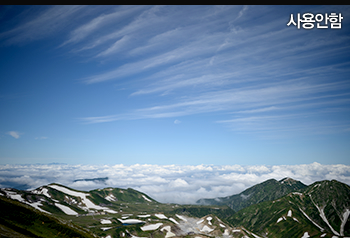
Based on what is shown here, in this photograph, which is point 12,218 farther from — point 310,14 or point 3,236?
point 310,14

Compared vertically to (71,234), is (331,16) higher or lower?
higher

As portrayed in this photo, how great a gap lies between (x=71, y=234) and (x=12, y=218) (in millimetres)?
34377

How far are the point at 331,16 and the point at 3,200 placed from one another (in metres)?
205

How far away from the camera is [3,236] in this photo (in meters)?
87.3

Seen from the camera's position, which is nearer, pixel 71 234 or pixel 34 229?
pixel 34 229

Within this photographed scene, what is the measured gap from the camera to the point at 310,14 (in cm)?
7381

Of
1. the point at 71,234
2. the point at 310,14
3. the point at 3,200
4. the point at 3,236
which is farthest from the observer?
the point at 3,200

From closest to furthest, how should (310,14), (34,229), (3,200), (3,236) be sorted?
(310,14) → (3,236) → (34,229) → (3,200)

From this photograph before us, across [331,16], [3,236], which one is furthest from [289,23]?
[3,236]

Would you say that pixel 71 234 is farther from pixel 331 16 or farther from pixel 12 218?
pixel 331 16
